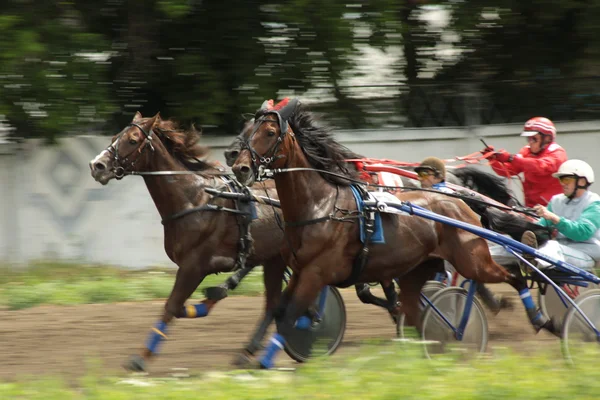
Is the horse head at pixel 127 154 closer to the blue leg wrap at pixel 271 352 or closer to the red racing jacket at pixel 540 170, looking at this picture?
the blue leg wrap at pixel 271 352

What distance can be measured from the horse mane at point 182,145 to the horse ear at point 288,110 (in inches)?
63.6

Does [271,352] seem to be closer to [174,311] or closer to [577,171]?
[174,311]

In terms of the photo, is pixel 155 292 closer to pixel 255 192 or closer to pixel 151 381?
pixel 255 192

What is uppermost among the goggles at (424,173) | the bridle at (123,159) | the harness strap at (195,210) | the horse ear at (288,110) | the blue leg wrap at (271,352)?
the horse ear at (288,110)

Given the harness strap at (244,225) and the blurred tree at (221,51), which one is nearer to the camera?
the harness strap at (244,225)

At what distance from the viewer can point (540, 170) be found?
8.98 m

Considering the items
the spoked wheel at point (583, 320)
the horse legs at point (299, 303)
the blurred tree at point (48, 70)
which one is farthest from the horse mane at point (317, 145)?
the blurred tree at point (48, 70)

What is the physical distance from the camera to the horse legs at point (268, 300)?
23.9 ft

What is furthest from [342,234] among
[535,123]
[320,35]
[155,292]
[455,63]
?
[455,63]

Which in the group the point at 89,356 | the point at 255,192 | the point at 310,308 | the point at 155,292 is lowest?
the point at 155,292

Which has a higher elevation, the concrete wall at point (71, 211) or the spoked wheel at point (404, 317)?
the spoked wheel at point (404, 317)

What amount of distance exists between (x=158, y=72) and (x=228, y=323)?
514cm

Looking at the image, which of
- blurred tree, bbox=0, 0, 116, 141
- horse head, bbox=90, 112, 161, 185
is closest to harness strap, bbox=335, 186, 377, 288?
horse head, bbox=90, 112, 161, 185

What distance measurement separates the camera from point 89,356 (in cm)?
794
